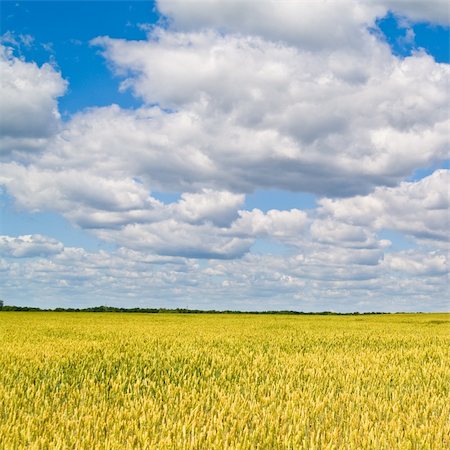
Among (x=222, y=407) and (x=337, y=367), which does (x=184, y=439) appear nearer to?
(x=222, y=407)

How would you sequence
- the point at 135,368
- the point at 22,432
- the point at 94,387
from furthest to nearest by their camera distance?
the point at 135,368 < the point at 94,387 < the point at 22,432

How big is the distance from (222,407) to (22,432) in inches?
78.9

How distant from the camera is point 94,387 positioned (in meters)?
6.36

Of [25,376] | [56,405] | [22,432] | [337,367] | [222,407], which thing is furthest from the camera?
[337,367]

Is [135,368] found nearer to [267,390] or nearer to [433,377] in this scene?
[267,390]

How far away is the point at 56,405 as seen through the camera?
18.4 ft

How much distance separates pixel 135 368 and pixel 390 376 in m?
4.11

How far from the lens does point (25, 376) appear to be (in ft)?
23.9

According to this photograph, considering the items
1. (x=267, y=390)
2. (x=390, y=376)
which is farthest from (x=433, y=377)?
(x=267, y=390)

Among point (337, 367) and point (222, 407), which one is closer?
point (222, 407)

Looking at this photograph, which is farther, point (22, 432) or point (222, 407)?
point (222, 407)

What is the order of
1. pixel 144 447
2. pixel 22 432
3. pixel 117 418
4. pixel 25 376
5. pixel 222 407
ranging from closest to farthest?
pixel 144 447 < pixel 22 432 < pixel 117 418 < pixel 222 407 < pixel 25 376

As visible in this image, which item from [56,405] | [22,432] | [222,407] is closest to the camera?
[22,432]

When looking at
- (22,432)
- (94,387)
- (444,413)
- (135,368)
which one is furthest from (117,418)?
(444,413)
